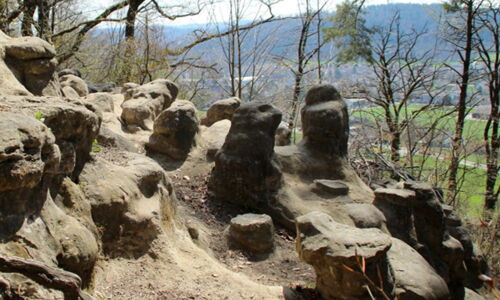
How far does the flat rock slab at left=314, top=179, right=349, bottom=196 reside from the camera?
27.6 feet

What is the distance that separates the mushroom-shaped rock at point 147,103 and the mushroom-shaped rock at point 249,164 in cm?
223

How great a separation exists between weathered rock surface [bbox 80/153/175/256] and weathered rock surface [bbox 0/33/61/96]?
1.27 metres

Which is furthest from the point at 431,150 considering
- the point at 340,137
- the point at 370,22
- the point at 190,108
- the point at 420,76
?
the point at 190,108

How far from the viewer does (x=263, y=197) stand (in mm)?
7965

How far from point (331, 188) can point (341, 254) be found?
11.3 feet

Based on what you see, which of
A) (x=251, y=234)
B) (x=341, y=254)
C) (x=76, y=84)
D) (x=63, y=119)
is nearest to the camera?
(x=63, y=119)

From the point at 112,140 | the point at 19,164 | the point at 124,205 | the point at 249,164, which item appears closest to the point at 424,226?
the point at 249,164

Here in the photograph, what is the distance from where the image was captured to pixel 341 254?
5.02 meters

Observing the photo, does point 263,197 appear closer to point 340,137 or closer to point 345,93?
point 340,137

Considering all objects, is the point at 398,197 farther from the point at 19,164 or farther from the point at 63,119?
the point at 19,164

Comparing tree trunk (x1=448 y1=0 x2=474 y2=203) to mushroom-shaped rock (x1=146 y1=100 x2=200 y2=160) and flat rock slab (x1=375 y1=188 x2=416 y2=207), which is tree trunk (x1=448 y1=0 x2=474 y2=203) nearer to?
flat rock slab (x1=375 y1=188 x2=416 y2=207)

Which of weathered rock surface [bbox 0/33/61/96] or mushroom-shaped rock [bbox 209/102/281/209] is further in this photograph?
mushroom-shaped rock [bbox 209/102/281/209]

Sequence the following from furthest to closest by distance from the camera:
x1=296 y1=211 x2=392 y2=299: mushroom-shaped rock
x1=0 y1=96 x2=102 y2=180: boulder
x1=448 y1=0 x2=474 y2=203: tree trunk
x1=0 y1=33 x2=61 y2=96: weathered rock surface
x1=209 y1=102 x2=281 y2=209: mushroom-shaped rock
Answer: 1. x1=448 y1=0 x2=474 y2=203: tree trunk
2. x1=209 y1=102 x2=281 y2=209: mushroom-shaped rock
3. x1=0 y1=33 x2=61 y2=96: weathered rock surface
4. x1=296 y1=211 x2=392 y2=299: mushroom-shaped rock
5. x1=0 y1=96 x2=102 y2=180: boulder

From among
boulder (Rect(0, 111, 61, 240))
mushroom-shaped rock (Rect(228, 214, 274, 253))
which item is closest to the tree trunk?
mushroom-shaped rock (Rect(228, 214, 274, 253))
